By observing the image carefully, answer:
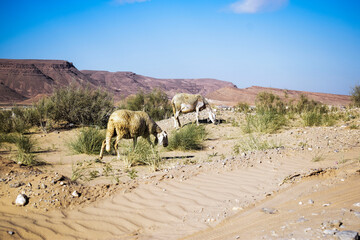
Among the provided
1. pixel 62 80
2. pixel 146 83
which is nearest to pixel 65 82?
pixel 62 80

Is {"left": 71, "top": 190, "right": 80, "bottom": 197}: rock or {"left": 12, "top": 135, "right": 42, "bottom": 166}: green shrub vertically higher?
{"left": 12, "top": 135, "right": 42, "bottom": 166}: green shrub

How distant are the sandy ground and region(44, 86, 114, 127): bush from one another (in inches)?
366

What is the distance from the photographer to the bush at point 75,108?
14353 mm

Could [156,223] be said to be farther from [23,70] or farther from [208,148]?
[23,70]

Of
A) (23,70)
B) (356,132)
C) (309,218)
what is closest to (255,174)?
(309,218)

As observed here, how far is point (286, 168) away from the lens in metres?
5.76

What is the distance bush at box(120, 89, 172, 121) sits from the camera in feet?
62.6

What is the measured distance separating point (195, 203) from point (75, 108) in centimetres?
1215

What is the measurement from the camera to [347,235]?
237cm

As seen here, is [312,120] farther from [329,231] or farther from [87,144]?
[329,231]

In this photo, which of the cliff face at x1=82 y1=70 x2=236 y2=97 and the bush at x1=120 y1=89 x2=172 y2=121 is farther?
the cliff face at x1=82 y1=70 x2=236 y2=97

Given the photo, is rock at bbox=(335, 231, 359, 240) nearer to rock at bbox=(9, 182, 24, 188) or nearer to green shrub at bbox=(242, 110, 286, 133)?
rock at bbox=(9, 182, 24, 188)

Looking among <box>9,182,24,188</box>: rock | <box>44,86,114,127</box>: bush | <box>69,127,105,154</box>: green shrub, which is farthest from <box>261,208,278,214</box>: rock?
<box>44,86,114,127</box>: bush

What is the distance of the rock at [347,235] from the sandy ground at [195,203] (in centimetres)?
8
